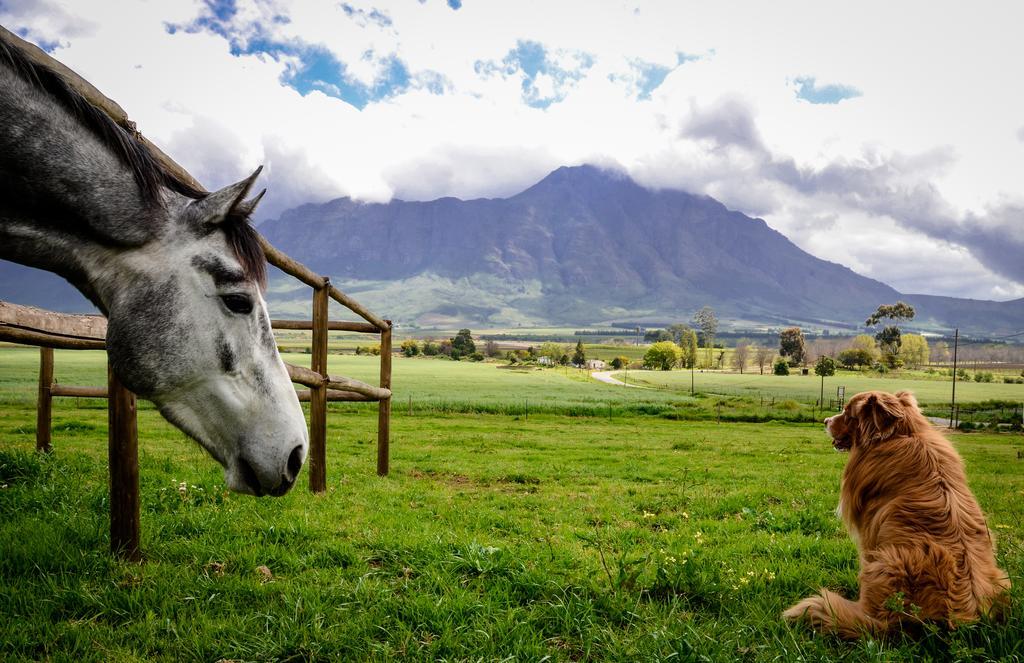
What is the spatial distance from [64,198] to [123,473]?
2675 mm

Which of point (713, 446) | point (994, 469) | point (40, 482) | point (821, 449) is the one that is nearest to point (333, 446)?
point (40, 482)

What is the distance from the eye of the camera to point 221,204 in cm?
200

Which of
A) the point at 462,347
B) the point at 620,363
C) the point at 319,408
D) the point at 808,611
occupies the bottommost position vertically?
the point at 620,363

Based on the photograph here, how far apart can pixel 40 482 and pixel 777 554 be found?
751 centimetres

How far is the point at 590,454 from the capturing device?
13.6m

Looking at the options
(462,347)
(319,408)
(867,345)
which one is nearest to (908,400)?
(319,408)

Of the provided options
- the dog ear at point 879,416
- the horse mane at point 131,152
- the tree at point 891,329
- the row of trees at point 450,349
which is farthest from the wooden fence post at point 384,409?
the tree at point 891,329

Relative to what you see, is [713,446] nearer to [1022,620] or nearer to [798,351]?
[1022,620]

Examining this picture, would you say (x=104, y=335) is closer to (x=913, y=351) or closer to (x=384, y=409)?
(x=384, y=409)

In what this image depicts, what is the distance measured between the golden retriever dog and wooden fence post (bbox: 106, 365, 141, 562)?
14.9 ft

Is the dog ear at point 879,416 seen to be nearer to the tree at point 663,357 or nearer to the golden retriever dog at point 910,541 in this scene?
the golden retriever dog at point 910,541

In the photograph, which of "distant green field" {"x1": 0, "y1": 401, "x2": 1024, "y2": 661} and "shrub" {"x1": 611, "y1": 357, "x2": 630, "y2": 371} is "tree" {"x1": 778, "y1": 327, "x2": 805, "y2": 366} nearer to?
"shrub" {"x1": 611, "y1": 357, "x2": 630, "y2": 371}

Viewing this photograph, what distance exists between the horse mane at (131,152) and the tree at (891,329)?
111 meters

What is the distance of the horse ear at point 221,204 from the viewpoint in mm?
1989
